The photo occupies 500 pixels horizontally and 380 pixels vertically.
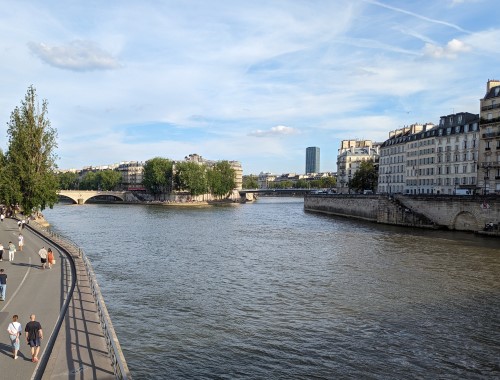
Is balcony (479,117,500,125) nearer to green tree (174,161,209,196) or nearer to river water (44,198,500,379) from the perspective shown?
river water (44,198,500,379)

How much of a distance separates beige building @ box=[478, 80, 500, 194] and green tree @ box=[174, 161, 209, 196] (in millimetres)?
110152

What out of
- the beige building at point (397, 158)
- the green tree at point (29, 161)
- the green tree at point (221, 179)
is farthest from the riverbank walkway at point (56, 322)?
the green tree at point (221, 179)

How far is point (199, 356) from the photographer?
1769 centimetres

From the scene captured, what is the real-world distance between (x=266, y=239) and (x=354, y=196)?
1782 inches

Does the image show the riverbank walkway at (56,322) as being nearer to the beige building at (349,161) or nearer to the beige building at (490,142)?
the beige building at (490,142)

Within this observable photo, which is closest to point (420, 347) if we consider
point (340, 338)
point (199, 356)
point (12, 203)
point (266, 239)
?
point (340, 338)

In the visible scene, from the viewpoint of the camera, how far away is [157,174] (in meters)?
174

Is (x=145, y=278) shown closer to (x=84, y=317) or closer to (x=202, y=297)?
(x=202, y=297)

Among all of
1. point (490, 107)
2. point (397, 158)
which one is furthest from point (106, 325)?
point (397, 158)

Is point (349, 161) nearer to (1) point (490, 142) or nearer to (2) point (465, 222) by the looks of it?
(1) point (490, 142)

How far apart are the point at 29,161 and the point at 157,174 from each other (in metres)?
114

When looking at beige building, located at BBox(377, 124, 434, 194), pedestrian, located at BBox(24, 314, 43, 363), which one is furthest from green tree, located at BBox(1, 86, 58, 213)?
beige building, located at BBox(377, 124, 434, 194)

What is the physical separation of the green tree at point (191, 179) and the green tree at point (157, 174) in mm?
4820

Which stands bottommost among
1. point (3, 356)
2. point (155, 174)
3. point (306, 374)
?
point (306, 374)
